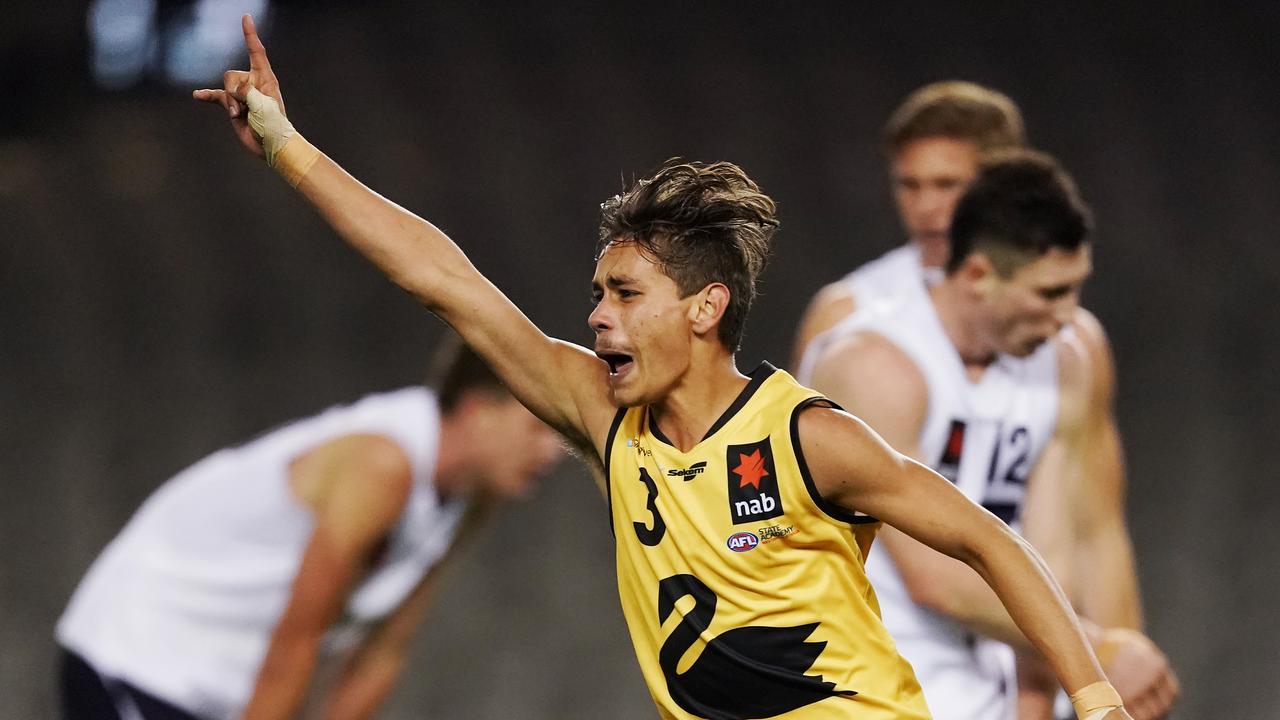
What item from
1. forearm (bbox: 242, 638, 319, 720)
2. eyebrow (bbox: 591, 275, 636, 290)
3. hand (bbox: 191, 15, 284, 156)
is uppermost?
hand (bbox: 191, 15, 284, 156)

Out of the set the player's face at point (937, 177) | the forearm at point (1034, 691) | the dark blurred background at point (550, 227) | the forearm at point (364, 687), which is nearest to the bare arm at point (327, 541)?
the forearm at point (364, 687)

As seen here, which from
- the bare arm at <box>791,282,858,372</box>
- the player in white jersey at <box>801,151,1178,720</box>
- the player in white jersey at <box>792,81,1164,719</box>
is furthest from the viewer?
the bare arm at <box>791,282,858,372</box>

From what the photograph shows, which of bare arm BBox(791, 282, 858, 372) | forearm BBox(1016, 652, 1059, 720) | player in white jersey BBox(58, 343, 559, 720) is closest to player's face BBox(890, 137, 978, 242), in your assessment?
bare arm BBox(791, 282, 858, 372)

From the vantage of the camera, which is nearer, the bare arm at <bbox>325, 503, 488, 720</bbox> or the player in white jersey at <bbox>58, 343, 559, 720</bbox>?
the player in white jersey at <bbox>58, 343, 559, 720</bbox>

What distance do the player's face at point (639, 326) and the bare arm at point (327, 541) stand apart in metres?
0.85

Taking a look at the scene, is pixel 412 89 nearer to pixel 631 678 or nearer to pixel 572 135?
pixel 572 135

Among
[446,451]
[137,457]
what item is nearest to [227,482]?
[446,451]

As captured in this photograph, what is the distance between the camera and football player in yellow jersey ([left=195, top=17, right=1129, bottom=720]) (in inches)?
98.6

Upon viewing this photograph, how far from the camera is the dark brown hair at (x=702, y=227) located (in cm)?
266

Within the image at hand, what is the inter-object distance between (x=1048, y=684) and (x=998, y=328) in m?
0.80

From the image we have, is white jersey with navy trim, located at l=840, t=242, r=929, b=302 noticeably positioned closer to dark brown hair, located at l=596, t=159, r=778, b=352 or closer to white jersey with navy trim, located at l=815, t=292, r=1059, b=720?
white jersey with navy trim, located at l=815, t=292, r=1059, b=720

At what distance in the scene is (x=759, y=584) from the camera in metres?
2.56

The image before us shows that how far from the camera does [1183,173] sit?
10508mm

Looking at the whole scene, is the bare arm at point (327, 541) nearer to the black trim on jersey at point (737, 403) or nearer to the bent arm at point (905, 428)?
the black trim on jersey at point (737, 403)
